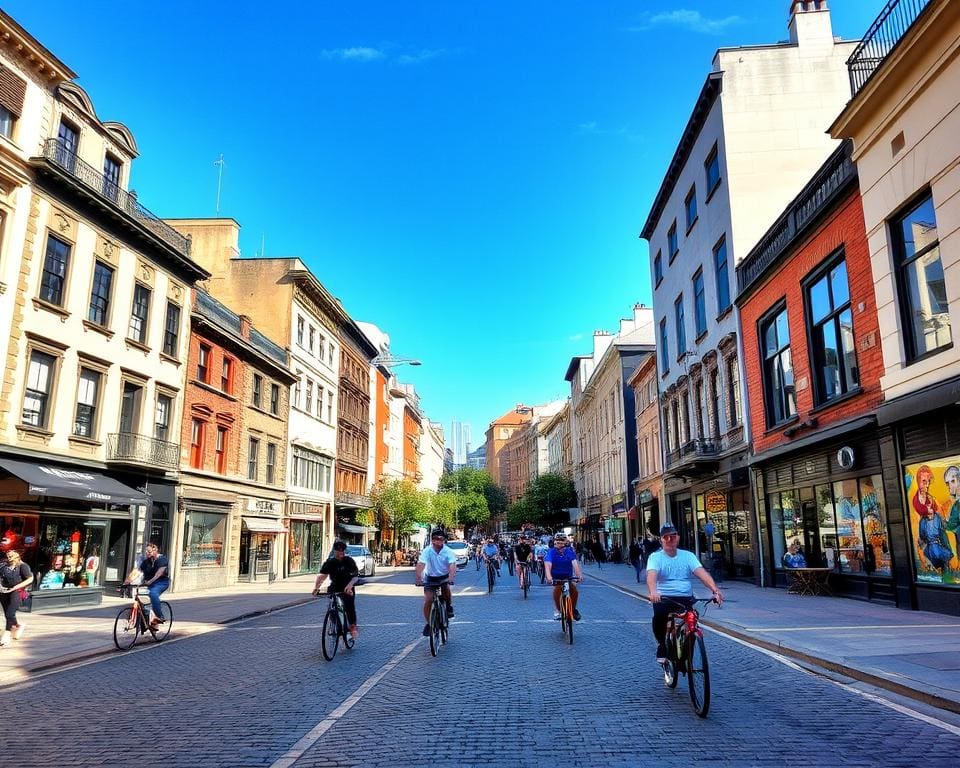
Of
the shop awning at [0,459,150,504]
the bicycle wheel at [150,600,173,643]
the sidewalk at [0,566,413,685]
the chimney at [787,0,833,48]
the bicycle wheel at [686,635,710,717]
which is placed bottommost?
the sidewalk at [0,566,413,685]

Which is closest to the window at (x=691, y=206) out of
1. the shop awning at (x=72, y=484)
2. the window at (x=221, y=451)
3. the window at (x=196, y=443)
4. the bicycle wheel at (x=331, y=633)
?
the window at (x=221, y=451)

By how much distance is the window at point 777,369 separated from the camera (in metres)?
21.5

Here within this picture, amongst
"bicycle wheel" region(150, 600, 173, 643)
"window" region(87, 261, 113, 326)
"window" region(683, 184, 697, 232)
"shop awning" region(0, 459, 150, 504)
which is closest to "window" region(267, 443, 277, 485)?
"shop awning" region(0, 459, 150, 504)

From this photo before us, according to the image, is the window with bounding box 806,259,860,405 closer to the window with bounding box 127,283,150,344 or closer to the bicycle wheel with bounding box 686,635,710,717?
the bicycle wheel with bounding box 686,635,710,717

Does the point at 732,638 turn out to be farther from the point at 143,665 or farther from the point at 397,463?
the point at 397,463

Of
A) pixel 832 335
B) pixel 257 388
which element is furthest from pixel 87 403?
pixel 832 335

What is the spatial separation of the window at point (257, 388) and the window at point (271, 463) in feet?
8.05

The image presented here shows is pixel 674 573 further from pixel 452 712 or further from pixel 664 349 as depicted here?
pixel 664 349

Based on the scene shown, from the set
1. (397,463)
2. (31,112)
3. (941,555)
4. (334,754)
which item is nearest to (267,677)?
(334,754)

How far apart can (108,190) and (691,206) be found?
71.7 ft

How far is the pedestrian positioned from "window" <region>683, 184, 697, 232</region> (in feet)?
84.9

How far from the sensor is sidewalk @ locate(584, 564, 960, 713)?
7648 mm

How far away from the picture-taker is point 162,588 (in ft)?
41.5

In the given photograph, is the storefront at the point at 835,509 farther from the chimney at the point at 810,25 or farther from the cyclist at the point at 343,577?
the chimney at the point at 810,25
